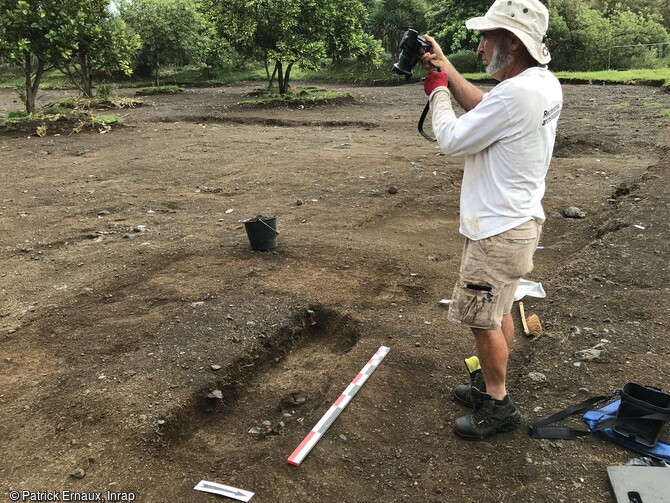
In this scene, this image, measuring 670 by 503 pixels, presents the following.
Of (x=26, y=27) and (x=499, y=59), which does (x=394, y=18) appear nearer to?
(x=26, y=27)

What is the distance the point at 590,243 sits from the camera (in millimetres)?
5641

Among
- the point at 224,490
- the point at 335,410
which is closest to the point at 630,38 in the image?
the point at 335,410

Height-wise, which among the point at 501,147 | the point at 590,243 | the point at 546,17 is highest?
the point at 546,17

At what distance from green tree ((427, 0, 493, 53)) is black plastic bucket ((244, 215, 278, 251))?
74.8 ft

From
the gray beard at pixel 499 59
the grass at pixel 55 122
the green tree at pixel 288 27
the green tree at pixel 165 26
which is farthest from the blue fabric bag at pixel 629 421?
the green tree at pixel 165 26

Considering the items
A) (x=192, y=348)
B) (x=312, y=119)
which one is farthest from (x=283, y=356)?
(x=312, y=119)

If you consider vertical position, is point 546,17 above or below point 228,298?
above

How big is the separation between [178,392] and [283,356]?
85cm

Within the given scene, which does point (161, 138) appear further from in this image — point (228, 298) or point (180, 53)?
point (180, 53)

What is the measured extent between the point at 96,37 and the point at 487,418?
560 inches

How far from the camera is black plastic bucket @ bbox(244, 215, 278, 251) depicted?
5398mm

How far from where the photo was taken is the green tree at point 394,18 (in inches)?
1140

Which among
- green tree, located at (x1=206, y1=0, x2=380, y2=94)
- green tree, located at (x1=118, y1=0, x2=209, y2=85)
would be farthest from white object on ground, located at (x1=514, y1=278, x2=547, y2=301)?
green tree, located at (x1=118, y1=0, x2=209, y2=85)

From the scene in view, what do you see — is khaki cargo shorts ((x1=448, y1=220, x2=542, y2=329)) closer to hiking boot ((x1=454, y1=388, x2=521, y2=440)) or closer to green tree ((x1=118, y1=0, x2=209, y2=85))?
hiking boot ((x1=454, y1=388, x2=521, y2=440))
